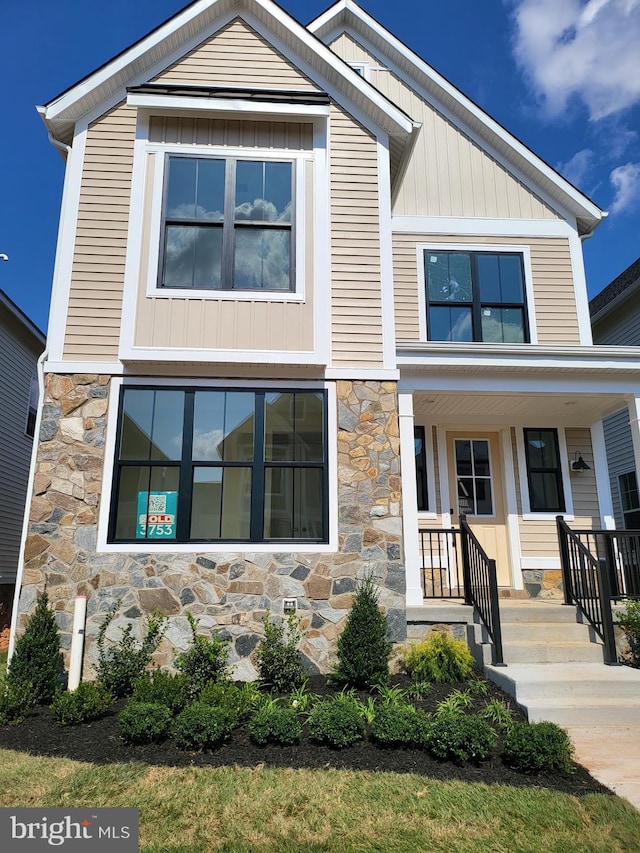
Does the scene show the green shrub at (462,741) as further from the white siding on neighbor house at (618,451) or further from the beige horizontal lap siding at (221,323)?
the white siding on neighbor house at (618,451)

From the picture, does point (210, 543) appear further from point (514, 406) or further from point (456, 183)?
point (456, 183)

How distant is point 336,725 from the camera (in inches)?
178

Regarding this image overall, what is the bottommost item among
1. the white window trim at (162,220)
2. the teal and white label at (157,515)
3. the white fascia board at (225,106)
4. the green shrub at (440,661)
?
the green shrub at (440,661)

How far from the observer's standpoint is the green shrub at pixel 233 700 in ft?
15.9

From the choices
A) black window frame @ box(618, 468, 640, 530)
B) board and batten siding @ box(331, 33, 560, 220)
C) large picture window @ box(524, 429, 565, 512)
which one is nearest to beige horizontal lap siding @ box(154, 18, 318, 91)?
board and batten siding @ box(331, 33, 560, 220)

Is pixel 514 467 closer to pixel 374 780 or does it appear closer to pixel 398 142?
pixel 398 142

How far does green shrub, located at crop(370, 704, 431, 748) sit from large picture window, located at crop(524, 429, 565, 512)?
508 centimetres

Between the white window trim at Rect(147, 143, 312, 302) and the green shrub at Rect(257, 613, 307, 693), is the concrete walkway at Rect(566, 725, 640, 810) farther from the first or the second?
the white window trim at Rect(147, 143, 312, 302)

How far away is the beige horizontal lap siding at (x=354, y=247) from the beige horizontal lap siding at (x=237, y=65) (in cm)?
79

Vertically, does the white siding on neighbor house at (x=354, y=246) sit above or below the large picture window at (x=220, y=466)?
above

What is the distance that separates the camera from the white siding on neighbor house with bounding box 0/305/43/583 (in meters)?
13.9

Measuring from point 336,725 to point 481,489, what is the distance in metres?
5.27

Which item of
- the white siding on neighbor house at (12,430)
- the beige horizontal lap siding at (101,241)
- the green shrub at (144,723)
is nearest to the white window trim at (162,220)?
the beige horizontal lap siding at (101,241)

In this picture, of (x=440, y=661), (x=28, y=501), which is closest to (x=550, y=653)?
(x=440, y=661)
